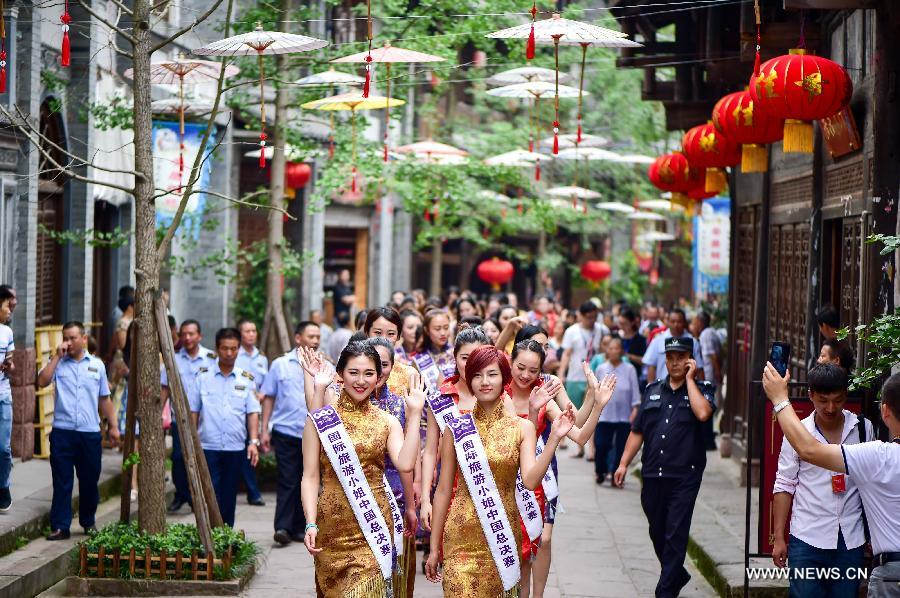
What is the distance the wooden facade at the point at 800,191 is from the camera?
10.2m

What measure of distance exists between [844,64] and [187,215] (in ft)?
28.6

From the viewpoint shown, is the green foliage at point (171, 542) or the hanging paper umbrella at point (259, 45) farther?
the hanging paper umbrella at point (259, 45)

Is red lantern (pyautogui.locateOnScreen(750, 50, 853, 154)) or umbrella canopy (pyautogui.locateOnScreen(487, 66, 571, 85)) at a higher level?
umbrella canopy (pyautogui.locateOnScreen(487, 66, 571, 85))

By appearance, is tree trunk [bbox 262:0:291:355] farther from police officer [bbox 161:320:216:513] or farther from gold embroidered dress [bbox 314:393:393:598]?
gold embroidered dress [bbox 314:393:393:598]

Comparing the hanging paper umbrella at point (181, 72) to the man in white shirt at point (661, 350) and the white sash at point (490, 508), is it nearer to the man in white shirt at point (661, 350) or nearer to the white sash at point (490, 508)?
the man in white shirt at point (661, 350)

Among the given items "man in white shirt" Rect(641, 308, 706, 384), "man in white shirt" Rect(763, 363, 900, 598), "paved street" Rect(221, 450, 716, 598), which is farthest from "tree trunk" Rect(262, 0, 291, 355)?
"man in white shirt" Rect(763, 363, 900, 598)

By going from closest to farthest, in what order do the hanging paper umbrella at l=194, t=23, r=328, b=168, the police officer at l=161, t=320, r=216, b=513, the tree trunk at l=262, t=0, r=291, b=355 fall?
1. the hanging paper umbrella at l=194, t=23, r=328, b=168
2. the police officer at l=161, t=320, r=216, b=513
3. the tree trunk at l=262, t=0, r=291, b=355

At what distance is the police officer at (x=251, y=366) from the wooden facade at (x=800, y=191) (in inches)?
189

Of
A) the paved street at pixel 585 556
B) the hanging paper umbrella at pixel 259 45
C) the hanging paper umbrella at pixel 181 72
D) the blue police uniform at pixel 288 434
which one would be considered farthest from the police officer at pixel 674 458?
the hanging paper umbrella at pixel 181 72

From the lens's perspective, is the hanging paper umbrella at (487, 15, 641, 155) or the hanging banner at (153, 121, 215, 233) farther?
the hanging banner at (153, 121, 215, 233)

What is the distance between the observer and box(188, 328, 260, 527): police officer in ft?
38.0

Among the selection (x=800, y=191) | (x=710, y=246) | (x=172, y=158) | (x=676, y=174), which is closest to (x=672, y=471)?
(x=800, y=191)

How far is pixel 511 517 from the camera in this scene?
698 centimetres

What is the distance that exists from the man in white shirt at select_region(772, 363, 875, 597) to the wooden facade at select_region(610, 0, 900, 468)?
6.43ft
